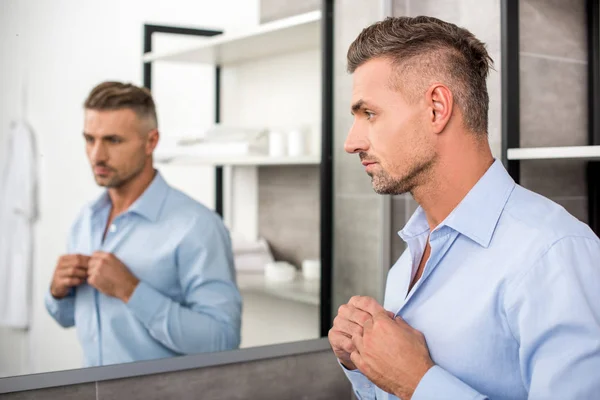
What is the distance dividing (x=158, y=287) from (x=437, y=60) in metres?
0.96

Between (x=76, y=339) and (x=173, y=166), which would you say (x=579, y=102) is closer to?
(x=173, y=166)

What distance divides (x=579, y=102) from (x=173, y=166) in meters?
A: 1.22

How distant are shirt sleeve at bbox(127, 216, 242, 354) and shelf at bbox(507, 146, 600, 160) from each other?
2.67 feet

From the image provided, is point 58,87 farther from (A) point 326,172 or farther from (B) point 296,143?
(A) point 326,172

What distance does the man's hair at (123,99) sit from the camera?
160 cm

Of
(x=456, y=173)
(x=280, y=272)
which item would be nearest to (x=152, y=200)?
(x=280, y=272)

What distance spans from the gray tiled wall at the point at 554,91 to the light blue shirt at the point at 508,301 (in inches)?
31.9

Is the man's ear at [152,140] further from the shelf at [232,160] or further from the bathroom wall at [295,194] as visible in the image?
the bathroom wall at [295,194]

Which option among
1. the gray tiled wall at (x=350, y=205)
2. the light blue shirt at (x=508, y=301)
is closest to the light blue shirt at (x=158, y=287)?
the gray tiled wall at (x=350, y=205)

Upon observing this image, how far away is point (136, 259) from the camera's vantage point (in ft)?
5.45

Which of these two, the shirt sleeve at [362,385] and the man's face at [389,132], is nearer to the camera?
the man's face at [389,132]

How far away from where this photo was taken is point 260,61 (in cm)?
191

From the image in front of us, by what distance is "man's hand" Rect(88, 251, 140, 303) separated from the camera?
1604 mm

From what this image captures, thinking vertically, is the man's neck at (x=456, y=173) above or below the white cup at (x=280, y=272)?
above
